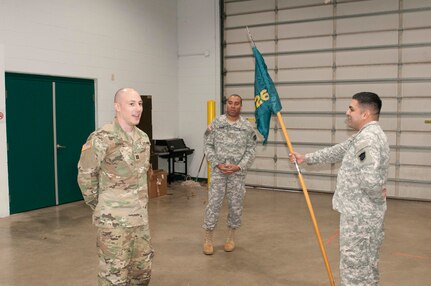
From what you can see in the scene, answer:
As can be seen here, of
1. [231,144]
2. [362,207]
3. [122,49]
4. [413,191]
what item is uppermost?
[122,49]

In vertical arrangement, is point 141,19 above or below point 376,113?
above

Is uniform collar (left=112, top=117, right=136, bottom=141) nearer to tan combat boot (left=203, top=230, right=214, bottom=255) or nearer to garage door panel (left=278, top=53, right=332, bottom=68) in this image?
tan combat boot (left=203, top=230, right=214, bottom=255)

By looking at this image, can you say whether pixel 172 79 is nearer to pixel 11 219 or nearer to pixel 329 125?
pixel 329 125

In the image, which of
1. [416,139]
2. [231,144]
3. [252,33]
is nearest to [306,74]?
[252,33]

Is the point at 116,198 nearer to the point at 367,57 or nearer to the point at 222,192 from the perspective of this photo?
the point at 222,192

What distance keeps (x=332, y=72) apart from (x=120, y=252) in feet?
22.5

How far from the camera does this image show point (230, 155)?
4648mm

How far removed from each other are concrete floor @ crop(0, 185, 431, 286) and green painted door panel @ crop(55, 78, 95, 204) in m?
0.42

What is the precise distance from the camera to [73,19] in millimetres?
7516

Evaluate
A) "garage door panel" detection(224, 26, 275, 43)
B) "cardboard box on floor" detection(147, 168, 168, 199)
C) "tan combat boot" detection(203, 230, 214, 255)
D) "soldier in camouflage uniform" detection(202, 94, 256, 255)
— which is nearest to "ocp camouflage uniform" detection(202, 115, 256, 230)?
"soldier in camouflage uniform" detection(202, 94, 256, 255)

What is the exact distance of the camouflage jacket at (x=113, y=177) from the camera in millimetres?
2729

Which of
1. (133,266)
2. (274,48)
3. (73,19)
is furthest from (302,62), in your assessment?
(133,266)

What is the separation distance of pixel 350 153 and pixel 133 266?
65.4 inches

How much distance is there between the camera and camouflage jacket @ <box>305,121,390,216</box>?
2734 mm
